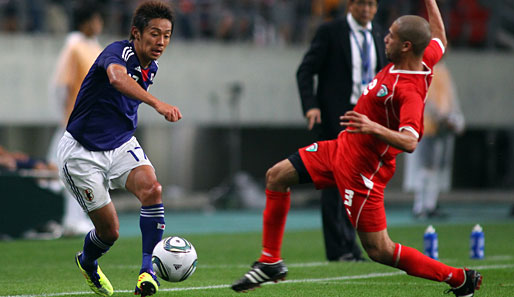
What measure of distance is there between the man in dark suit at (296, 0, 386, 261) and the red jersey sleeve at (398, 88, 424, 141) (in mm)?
3106

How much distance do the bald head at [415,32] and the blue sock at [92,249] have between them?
254cm

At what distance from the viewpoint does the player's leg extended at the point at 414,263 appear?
608cm

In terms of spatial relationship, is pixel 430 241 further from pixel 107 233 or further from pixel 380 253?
pixel 107 233

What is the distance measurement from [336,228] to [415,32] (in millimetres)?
3446

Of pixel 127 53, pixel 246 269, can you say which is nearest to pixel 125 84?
pixel 127 53

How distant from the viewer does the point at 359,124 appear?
5.70 m

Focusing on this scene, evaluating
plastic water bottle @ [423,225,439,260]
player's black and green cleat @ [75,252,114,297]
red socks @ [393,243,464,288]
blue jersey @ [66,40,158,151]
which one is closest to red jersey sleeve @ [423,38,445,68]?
red socks @ [393,243,464,288]

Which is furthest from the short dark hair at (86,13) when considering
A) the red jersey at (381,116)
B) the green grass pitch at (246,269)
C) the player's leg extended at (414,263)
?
the player's leg extended at (414,263)

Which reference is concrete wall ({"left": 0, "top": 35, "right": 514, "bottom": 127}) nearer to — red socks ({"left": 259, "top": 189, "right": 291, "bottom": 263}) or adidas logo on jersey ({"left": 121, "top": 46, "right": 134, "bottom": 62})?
adidas logo on jersey ({"left": 121, "top": 46, "right": 134, "bottom": 62})

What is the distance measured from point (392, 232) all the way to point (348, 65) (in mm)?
4717

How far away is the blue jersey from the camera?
6.59 metres

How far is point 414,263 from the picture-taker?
6133 millimetres

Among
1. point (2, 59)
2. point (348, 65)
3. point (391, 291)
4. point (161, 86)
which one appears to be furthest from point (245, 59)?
point (391, 291)

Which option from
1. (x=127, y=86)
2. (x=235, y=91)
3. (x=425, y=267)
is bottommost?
(x=235, y=91)
